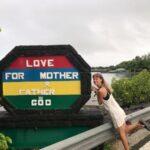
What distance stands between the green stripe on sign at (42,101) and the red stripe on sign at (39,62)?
18.2 inches

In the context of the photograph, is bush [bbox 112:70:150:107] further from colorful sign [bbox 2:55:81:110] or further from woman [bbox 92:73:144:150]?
colorful sign [bbox 2:55:81:110]

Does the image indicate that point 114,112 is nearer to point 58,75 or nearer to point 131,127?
point 131,127

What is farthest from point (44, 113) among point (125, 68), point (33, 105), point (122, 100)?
point (125, 68)

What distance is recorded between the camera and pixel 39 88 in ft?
33.2

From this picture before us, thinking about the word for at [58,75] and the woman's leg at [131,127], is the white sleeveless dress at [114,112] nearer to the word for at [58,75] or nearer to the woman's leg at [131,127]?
the woman's leg at [131,127]

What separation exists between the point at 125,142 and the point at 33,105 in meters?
1.89

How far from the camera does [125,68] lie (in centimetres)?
2502

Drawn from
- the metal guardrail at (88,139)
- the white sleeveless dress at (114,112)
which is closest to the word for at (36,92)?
the metal guardrail at (88,139)

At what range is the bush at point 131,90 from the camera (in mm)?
18231

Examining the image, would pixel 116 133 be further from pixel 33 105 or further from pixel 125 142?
pixel 33 105

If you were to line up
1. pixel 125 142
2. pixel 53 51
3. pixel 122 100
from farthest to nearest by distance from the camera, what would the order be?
pixel 122 100, pixel 125 142, pixel 53 51

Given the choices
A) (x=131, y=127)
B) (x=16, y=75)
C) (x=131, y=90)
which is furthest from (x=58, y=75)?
(x=131, y=90)

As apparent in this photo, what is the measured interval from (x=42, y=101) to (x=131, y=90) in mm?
8683

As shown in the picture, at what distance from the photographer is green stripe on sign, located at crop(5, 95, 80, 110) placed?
33.2 feet
